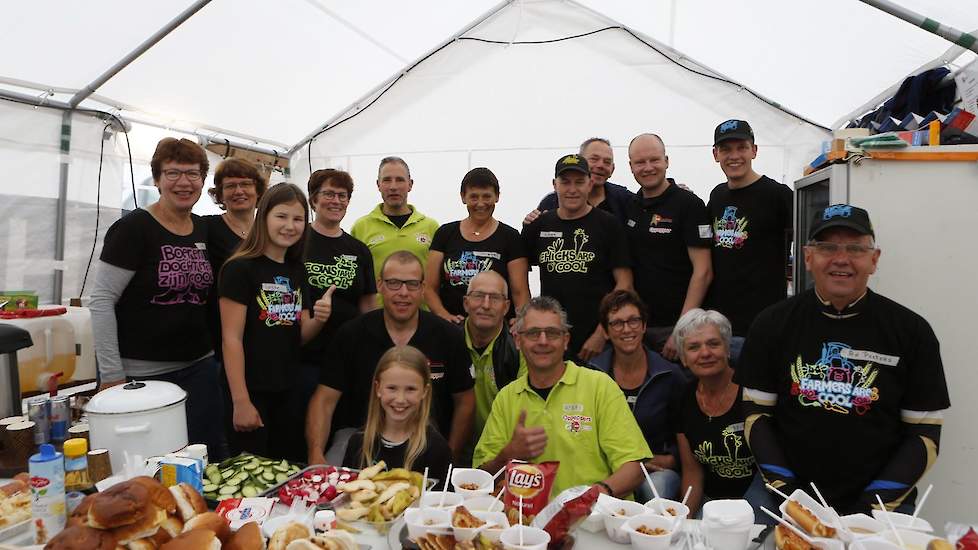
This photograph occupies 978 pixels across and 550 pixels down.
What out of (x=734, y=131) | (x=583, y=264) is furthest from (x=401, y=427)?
(x=734, y=131)

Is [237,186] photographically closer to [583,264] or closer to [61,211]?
[583,264]

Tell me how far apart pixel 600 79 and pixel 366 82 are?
2.23 metres

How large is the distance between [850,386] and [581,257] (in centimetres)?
146

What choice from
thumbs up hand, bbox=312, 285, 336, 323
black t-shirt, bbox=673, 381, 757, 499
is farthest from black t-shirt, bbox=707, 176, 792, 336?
thumbs up hand, bbox=312, 285, 336, 323

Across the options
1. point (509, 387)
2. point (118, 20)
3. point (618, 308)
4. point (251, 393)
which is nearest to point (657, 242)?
point (618, 308)

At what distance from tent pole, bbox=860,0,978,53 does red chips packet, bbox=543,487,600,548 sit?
11.2 ft

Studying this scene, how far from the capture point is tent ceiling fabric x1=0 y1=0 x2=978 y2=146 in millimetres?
3787

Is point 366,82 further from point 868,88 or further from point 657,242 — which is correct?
point 868,88

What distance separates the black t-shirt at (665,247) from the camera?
3.23 m

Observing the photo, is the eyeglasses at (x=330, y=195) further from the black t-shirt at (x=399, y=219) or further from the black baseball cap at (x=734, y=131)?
the black baseball cap at (x=734, y=131)

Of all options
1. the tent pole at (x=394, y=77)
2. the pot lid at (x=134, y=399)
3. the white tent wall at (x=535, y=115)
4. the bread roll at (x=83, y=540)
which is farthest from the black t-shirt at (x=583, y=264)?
the tent pole at (x=394, y=77)

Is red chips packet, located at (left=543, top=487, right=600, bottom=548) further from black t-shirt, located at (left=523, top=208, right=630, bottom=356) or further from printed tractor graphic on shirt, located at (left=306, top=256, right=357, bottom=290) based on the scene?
printed tractor graphic on shirt, located at (left=306, top=256, right=357, bottom=290)

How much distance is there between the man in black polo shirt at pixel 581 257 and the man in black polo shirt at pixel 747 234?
50 centimetres

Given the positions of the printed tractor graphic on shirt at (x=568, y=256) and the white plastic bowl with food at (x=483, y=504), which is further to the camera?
the printed tractor graphic on shirt at (x=568, y=256)
